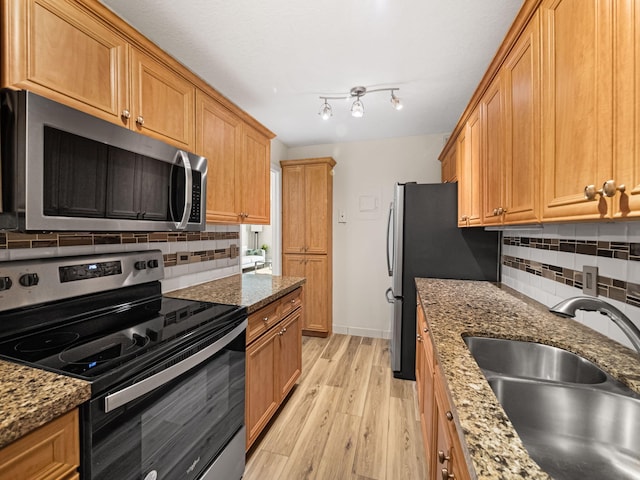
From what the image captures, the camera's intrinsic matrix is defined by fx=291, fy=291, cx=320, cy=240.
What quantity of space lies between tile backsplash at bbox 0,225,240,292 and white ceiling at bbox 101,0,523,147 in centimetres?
117

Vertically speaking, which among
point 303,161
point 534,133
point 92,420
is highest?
point 303,161

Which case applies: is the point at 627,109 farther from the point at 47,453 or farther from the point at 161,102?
the point at 161,102

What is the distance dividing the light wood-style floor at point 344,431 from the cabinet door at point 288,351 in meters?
0.20

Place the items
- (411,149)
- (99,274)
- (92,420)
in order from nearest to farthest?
1. (92,420)
2. (99,274)
3. (411,149)

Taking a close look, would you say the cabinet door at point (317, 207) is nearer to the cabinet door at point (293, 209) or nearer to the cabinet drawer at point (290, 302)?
the cabinet door at point (293, 209)

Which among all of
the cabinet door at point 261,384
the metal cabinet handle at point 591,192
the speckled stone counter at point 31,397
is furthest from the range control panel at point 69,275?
the metal cabinet handle at point 591,192

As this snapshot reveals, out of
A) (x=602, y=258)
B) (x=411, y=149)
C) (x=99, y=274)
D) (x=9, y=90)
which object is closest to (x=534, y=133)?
(x=602, y=258)

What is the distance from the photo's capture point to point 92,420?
77 centimetres

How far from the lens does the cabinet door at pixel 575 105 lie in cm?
75

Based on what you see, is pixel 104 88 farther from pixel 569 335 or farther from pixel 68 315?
pixel 569 335

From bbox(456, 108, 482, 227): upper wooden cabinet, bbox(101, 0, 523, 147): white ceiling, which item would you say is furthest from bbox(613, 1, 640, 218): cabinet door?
bbox(456, 108, 482, 227): upper wooden cabinet

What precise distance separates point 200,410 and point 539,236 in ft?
6.61

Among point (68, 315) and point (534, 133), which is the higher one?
point (534, 133)

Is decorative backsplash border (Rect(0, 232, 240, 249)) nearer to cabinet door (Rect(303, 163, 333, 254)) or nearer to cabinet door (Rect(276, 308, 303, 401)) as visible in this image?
cabinet door (Rect(276, 308, 303, 401))
